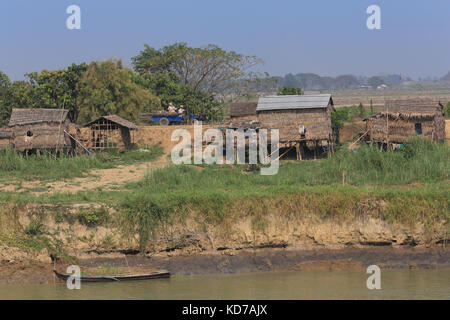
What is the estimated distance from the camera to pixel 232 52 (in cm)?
3106

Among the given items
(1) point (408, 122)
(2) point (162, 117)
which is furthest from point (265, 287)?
(2) point (162, 117)

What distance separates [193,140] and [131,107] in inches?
137

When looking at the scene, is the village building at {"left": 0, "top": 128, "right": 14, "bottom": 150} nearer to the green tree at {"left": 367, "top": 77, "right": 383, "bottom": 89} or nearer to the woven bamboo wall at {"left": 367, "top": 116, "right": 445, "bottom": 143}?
the woven bamboo wall at {"left": 367, "top": 116, "right": 445, "bottom": 143}

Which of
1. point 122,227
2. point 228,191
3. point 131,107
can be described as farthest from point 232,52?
point 122,227

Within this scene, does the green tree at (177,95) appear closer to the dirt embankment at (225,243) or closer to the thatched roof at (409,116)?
the thatched roof at (409,116)

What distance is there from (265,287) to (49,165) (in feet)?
26.4

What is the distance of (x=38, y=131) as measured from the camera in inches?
817

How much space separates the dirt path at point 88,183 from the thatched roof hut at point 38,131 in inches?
101

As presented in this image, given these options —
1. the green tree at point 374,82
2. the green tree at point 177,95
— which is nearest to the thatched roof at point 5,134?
the green tree at point 177,95

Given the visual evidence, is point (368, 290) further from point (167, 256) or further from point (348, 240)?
point (167, 256)

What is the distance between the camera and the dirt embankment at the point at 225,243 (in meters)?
14.1

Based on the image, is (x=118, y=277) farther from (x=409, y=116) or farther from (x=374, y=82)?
(x=374, y=82)
